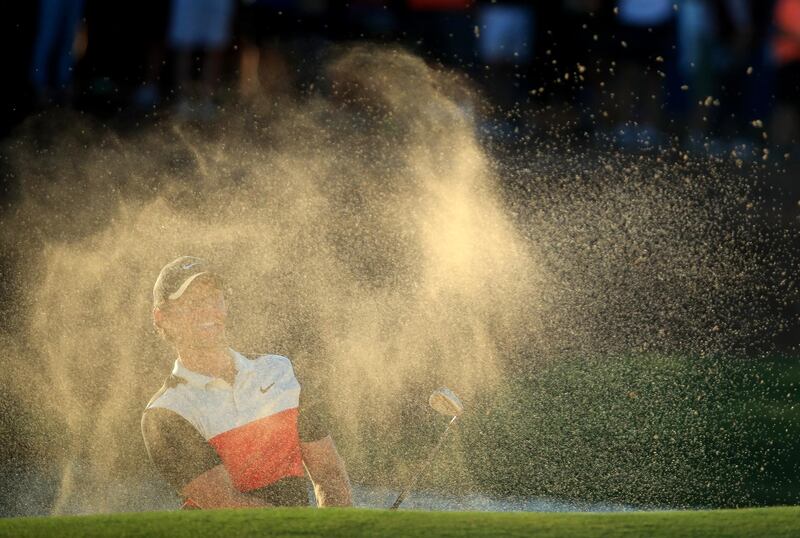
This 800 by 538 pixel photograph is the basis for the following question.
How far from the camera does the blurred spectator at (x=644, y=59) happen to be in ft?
43.4

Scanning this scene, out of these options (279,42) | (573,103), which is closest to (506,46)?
(573,103)

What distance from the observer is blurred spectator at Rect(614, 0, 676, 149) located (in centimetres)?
1323

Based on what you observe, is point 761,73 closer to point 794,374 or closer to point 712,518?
point 794,374

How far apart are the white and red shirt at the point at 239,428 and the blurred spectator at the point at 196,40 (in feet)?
26.4

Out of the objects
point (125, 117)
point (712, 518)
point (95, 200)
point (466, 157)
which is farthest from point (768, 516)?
point (125, 117)

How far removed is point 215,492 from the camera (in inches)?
185

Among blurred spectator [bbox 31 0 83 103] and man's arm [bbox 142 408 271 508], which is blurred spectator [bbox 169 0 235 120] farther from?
man's arm [bbox 142 408 271 508]

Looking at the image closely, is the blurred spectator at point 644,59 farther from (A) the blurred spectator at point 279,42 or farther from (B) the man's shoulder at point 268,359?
(B) the man's shoulder at point 268,359

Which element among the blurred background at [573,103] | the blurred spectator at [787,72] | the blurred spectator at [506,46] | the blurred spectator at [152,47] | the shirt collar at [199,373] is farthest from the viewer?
the blurred spectator at [787,72]

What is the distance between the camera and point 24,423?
5941 millimetres

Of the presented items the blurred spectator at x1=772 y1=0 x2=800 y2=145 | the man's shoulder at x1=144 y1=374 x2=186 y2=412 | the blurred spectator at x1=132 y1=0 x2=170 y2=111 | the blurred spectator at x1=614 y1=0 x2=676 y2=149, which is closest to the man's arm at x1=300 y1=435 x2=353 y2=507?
the man's shoulder at x1=144 y1=374 x2=186 y2=412

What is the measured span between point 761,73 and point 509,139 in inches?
121

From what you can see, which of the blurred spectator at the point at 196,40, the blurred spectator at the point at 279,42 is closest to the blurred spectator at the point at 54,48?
the blurred spectator at the point at 196,40

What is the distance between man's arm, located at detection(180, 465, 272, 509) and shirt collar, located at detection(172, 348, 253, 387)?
0.36 m
